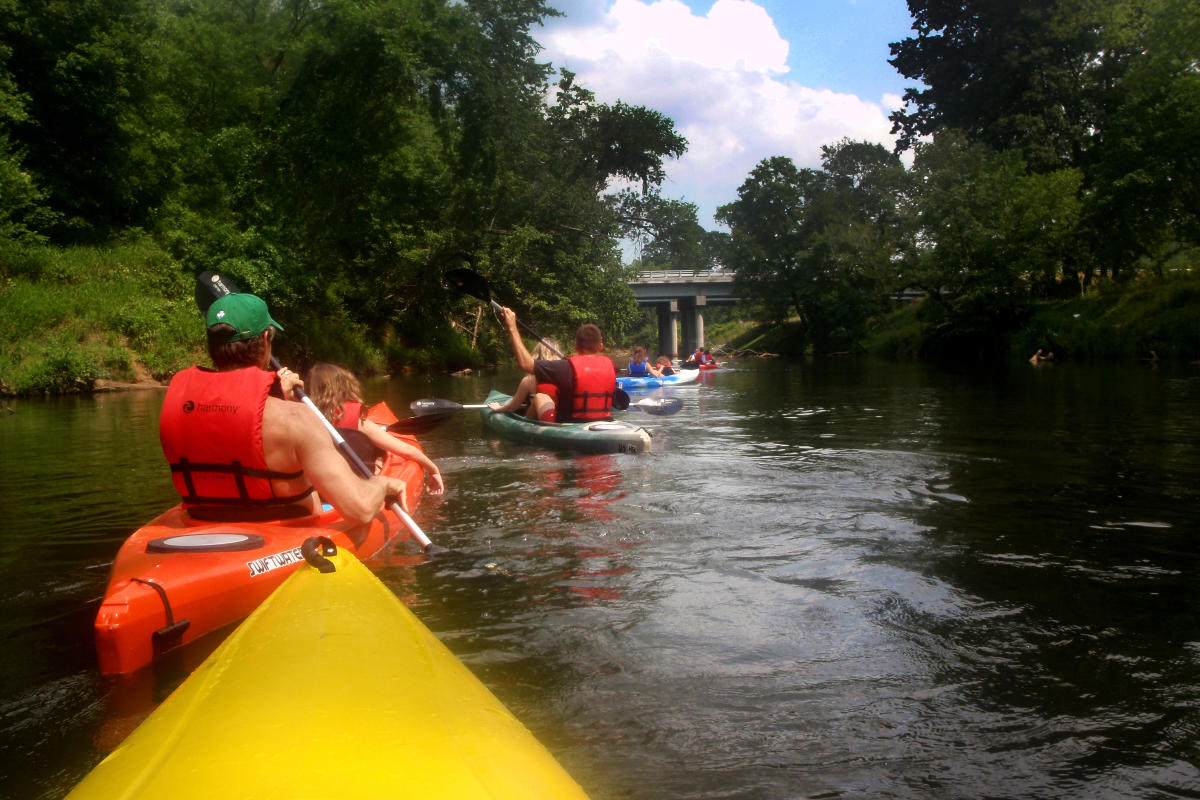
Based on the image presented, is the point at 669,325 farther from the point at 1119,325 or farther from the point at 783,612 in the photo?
the point at 783,612

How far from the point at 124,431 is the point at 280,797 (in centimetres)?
1057

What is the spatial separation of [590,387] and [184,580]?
5990 mm

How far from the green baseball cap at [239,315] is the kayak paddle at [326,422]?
39 centimetres

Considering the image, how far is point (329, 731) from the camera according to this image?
1.73m

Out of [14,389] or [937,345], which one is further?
[937,345]

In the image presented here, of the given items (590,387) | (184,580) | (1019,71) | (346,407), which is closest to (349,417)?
(346,407)

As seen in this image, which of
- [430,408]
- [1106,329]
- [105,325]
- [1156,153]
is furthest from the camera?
[1106,329]

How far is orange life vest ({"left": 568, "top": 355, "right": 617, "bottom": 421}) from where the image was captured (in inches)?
355

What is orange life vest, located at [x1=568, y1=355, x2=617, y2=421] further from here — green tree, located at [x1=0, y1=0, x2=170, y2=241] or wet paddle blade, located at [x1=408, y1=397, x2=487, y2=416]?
green tree, located at [x1=0, y1=0, x2=170, y2=241]

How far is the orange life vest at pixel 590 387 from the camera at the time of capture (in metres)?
9.01

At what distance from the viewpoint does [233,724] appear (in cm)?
177

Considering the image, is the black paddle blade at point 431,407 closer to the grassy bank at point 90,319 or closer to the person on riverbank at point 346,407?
the person on riverbank at point 346,407

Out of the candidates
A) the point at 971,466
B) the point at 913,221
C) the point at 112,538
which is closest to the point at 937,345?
the point at 913,221

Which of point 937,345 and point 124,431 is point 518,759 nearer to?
point 124,431
